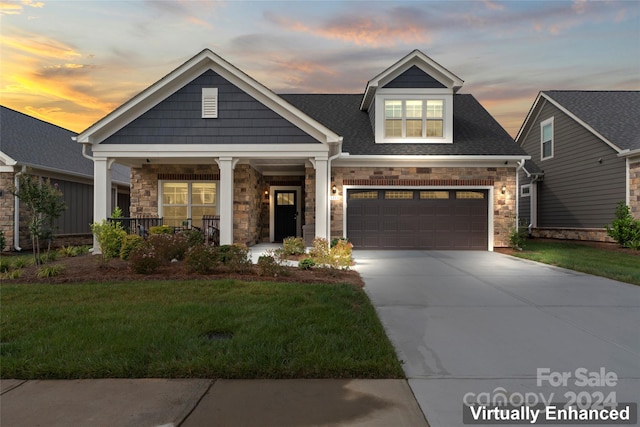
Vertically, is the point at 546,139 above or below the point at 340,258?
above

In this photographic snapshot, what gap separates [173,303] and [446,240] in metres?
11.0

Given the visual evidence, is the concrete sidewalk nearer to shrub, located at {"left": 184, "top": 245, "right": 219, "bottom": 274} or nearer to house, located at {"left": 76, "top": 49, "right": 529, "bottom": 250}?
shrub, located at {"left": 184, "top": 245, "right": 219, "bottom": 274}

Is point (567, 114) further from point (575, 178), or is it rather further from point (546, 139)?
Result: point (575, 178)

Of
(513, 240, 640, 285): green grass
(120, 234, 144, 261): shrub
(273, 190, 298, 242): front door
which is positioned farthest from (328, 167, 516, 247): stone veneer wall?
(120, 234, 144, 261): shrub

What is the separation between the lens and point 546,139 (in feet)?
64.5

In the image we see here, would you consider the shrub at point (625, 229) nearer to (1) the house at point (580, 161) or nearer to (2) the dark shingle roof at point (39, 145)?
(1) the house at point (580, 161)

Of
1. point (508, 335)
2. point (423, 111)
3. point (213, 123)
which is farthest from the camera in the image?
point (423, 111)

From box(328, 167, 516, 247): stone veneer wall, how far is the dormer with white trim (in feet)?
4.21

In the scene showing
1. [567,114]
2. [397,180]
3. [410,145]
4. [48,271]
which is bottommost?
[48,271]

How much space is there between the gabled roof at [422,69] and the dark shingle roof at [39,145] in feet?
41.2

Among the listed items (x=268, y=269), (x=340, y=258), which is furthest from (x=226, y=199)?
(x=340, y=258)

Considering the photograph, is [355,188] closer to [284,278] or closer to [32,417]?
[284,278]

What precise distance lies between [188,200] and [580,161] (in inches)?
663

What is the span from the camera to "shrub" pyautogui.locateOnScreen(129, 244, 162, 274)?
796cm
